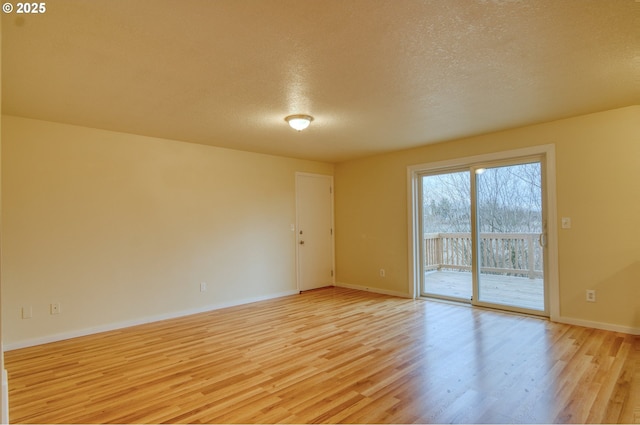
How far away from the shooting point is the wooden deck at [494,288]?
4.43 meters

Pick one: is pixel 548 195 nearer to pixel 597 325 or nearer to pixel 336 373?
pixel 597 325

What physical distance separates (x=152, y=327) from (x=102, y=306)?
1.98 ft

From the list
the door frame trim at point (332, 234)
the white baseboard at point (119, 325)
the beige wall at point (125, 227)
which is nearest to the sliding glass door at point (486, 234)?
the door frame trim at point (332, 234)

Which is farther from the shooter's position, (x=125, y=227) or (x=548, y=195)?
(x=125, y=227)

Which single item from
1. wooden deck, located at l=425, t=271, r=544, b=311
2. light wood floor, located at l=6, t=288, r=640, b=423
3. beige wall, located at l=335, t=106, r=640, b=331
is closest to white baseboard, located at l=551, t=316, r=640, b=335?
beige wall, located at l=335, t=106, r=640, b=331

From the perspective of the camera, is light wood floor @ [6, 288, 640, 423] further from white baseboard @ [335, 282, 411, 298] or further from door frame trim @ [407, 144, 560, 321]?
white baseboard @ [335, 282, 411, 298]

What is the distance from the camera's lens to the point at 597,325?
3.86 m

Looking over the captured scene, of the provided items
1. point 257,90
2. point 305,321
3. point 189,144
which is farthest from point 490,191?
point 189,144

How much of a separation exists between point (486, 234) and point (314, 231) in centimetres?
286

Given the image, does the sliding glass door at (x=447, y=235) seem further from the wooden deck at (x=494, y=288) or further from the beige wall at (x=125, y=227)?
the beige wall at (x=125, y=227)

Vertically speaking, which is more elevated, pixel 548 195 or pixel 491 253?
pixel 548 195

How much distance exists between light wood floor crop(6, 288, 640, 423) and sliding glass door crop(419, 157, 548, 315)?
0.51 m

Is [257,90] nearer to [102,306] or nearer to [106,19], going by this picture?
[106,19]

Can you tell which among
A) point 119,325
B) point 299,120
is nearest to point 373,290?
point 299,120
